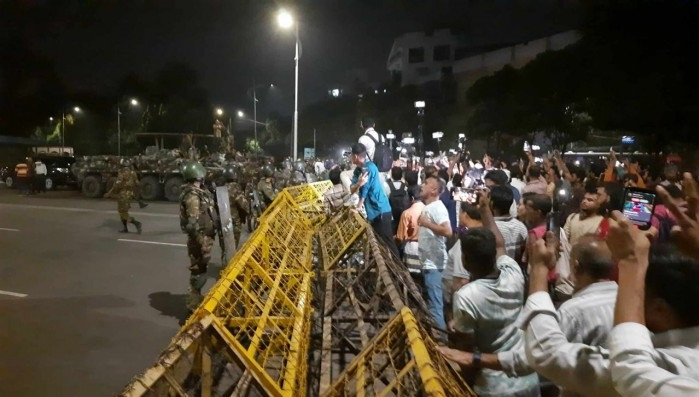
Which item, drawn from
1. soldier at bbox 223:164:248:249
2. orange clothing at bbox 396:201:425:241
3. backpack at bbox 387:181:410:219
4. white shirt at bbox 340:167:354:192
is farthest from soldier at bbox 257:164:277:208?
orange clothing at bbox 396:201:425:241

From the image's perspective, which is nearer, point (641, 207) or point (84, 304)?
point (641, 207)

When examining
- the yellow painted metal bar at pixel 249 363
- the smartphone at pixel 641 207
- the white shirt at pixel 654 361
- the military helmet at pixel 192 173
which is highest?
the military helmet at pixel 192 173

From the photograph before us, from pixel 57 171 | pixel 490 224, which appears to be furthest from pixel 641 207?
pixel 57 171

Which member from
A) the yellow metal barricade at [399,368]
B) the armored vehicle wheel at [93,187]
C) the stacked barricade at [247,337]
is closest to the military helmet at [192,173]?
the stacked barricade at [247,337]

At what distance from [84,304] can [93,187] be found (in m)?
17.8

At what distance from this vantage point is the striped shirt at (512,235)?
4398 mm

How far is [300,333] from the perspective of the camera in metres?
4.33

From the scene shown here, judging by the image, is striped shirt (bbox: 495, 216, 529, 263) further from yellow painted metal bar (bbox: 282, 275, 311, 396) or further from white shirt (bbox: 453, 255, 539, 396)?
yellow painted metal bar (bbox: 282, 275, 311, 396)

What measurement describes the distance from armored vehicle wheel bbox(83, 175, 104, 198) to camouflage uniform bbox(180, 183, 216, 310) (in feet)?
61.8

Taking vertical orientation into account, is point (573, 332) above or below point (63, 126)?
below

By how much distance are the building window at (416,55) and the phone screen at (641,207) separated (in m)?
73.5

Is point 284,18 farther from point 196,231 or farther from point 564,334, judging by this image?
point 564,334

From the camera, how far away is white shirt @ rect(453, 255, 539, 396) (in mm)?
2830

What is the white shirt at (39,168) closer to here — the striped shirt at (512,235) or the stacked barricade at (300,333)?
the stacked barricade at (300,333)
